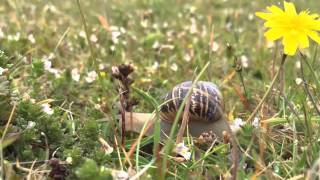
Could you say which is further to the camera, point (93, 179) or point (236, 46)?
point (236, 46)

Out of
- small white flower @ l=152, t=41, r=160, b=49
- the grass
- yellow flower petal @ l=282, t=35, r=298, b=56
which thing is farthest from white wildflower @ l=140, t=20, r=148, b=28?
yellow flower petal @ l=282, t=35, r=298, b=56

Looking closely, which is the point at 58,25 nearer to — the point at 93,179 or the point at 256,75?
the point at 256,75

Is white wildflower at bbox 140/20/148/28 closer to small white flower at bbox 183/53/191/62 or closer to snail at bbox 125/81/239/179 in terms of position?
small white flower at bbox 183/53/191/62

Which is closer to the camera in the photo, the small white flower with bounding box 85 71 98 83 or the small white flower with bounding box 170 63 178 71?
the small white flower with bounding box 85 71 98 83

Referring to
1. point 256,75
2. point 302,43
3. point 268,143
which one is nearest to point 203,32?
point 256,75

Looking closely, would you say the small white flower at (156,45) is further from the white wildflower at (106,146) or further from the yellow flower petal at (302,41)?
the yellow flower petal at (302,41)

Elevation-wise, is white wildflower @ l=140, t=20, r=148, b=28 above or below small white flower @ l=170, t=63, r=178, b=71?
above

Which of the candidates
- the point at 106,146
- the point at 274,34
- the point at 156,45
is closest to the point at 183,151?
the point at 106,146
